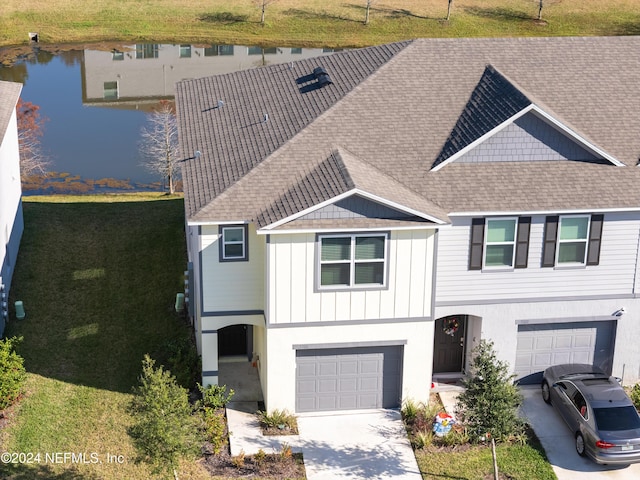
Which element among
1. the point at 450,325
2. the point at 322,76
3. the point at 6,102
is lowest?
the point at 450,325

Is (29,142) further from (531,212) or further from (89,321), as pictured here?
(531,212)

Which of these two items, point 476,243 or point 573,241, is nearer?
point 476,243

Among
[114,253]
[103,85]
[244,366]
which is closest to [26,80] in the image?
[103,85]

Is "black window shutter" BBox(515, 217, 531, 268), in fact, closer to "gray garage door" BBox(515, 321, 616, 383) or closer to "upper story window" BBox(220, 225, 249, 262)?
"gray garage door" BBox(515, 321, 616, 383)

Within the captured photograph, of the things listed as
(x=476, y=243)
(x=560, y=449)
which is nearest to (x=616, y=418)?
(x=560, y=449)

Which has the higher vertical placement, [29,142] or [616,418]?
[29,142]

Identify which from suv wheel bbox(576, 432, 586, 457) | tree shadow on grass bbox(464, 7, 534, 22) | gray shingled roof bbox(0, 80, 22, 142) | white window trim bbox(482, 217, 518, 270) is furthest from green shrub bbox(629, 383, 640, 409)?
tree shadow on grass bbox(464, 7, 534, 22)

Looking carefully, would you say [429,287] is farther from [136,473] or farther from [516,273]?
[136,473]
